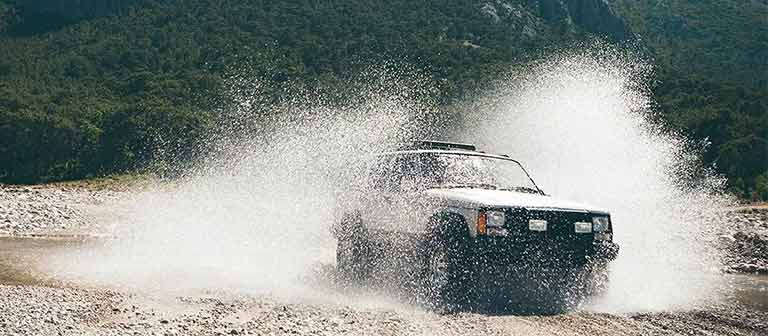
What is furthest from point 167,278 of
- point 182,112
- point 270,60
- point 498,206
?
point 270,60

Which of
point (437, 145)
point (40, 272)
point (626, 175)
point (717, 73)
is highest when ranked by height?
point (717, 73)

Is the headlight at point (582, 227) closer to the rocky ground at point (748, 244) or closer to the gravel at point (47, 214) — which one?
the rocky ground at point (748, 244)

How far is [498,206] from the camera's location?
704 cm

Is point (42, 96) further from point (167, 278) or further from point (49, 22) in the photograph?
point (167, 278)

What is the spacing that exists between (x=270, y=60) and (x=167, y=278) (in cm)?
4624

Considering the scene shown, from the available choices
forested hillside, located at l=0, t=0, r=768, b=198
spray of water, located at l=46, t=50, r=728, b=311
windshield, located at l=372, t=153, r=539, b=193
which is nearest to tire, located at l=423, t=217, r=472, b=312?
windshield, located at l=372, t=153, r=539, b=193

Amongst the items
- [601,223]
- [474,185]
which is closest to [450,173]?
[474,185]

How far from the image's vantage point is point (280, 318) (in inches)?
258

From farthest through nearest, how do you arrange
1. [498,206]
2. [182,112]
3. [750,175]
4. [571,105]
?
[182,112]
[750,175]
[571,105]
[498,206]

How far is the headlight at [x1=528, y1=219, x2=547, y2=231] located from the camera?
712 centimetres

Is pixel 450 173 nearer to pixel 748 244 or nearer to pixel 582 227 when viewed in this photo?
pixel 582 227

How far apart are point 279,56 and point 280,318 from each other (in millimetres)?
49917

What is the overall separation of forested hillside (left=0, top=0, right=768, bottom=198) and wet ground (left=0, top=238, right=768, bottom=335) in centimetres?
2309

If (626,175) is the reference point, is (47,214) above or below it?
below
